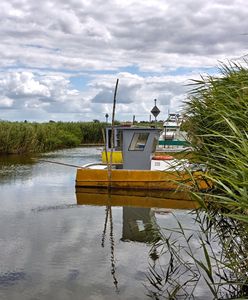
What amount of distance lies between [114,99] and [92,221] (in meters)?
5.15

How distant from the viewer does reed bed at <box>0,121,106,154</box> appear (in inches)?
1030

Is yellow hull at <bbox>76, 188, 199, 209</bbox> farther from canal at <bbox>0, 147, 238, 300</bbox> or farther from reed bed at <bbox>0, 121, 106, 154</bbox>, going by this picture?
reed bed at <bbox>0, 121, 106, 154</bbox>

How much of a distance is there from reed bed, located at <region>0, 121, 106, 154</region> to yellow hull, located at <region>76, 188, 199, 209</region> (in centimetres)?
1378

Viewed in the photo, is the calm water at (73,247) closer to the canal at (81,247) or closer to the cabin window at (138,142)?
the canal at (81,247)

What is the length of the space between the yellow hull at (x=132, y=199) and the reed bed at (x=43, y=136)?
45.2ft

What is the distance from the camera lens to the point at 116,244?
7.67 m

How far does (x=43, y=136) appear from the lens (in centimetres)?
3033

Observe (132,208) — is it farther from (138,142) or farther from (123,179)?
(138,142)

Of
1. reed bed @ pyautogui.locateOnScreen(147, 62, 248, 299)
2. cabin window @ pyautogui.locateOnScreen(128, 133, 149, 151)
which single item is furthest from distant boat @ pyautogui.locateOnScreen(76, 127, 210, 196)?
reed bed @ pyautogui.locateOnScreen(147, 62, 248, 299)

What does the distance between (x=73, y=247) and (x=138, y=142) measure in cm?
706

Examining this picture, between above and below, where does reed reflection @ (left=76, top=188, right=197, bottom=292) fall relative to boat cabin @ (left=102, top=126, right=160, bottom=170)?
below

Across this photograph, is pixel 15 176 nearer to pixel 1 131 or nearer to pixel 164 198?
pixel 164 198

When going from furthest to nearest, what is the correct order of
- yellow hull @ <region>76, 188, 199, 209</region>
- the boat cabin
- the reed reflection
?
the boat cabin, yellow hull @ <region>76, 188, 199, 209</region>, the reed reflection

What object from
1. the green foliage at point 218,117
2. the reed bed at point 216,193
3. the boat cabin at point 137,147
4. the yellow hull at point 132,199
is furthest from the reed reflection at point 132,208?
the green foliage at point 218,117
